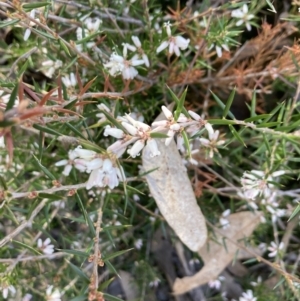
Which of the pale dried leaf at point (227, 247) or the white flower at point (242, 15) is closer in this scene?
the white flower at point (242, 15)

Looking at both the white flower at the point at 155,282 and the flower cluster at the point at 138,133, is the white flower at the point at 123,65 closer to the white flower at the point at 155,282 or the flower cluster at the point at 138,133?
the flower cluster at the point at 138,133

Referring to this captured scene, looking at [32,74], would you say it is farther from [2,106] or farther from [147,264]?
[2,106]

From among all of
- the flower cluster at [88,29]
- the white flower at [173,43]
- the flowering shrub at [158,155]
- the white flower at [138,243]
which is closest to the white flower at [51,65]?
the flowering shrub at [158,155]

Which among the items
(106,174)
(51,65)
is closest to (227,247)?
(51,65)

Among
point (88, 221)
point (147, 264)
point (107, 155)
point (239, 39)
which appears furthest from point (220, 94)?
point (107, 155)

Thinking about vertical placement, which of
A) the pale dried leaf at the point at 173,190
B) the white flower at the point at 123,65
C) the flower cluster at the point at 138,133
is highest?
the flower cluster at the point at 138,133

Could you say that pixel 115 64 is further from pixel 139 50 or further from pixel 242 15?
pixel 242 15
